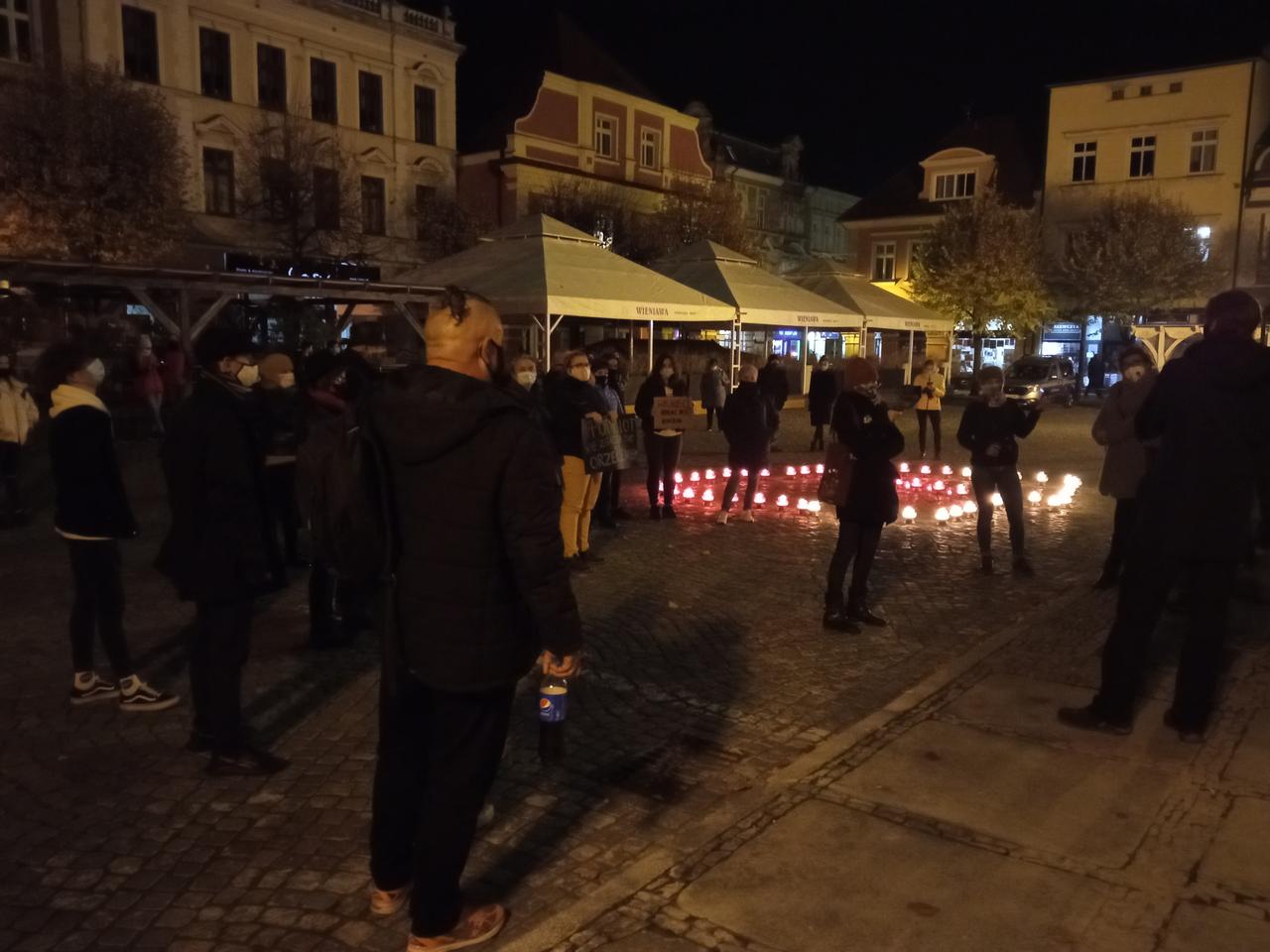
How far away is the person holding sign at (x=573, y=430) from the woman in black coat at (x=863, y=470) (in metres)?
2.30

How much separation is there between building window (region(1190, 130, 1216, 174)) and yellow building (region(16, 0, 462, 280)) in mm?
27374

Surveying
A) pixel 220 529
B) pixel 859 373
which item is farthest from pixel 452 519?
pixel 859 373

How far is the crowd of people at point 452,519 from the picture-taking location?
2898mm

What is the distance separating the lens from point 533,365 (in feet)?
27.5

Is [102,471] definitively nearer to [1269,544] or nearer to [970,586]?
[970,586]

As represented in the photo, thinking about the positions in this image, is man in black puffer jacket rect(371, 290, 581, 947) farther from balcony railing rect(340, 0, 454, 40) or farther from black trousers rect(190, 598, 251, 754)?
balcony railing rect(340, 0, 454, 40)

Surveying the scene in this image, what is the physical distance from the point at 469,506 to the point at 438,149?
35.5 meters

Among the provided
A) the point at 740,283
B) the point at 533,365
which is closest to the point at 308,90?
the point at 740,283

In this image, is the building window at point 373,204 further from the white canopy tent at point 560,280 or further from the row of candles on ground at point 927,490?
the row of candles on ground at point 927,490

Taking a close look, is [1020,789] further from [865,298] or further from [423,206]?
[423,206]

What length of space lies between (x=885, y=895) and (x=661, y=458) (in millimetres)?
7547

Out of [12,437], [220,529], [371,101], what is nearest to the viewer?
[220,529]

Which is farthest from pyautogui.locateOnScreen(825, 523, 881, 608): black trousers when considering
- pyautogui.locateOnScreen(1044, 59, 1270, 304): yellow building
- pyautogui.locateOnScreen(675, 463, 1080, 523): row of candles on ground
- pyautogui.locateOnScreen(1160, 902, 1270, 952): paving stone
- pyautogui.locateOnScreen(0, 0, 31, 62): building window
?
pyautogui.locateOnScreen(1044, 59, 1270, 304): yellow building

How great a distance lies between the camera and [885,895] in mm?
3473
